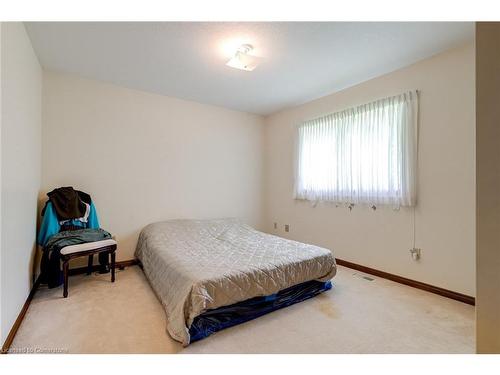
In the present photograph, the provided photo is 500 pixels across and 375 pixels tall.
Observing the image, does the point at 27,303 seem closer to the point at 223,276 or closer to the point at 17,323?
the point at 17,323

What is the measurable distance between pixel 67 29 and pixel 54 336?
94.3 inches

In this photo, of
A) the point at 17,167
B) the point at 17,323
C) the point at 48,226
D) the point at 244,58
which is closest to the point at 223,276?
the point at 17,323

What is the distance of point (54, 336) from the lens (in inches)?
68.2

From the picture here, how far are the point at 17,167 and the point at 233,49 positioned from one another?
204cm

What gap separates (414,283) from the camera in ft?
8.73

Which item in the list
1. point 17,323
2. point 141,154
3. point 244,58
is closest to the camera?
point 17,323

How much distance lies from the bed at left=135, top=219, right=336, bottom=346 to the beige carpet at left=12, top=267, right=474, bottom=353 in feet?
0.34

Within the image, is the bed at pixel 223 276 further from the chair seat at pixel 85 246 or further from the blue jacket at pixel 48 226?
the blue jacket at pixel 48 226

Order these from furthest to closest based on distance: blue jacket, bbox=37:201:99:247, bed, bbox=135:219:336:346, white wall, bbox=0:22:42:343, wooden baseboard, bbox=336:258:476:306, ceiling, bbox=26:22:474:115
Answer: blue jacket, bbox=37:201:99:247
wooden baseboard, bbox=336:258:476:306
ceiling, bbox=26:22:474:115
bed, bbox=135:219:336:346
white wall, bbox=0:22:42:343

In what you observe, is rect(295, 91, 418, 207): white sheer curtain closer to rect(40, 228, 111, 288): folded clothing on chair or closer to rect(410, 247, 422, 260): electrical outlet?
rect(410, 247, 422, 260): electrical outlet

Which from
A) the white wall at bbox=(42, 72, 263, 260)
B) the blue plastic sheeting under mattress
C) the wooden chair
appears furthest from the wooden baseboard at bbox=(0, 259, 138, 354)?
the blue plastic sheeting under mattress

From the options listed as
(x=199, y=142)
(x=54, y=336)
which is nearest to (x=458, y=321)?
(x=54, y=336)

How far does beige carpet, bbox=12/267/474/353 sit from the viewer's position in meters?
1.65

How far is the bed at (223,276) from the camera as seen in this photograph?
175cm
